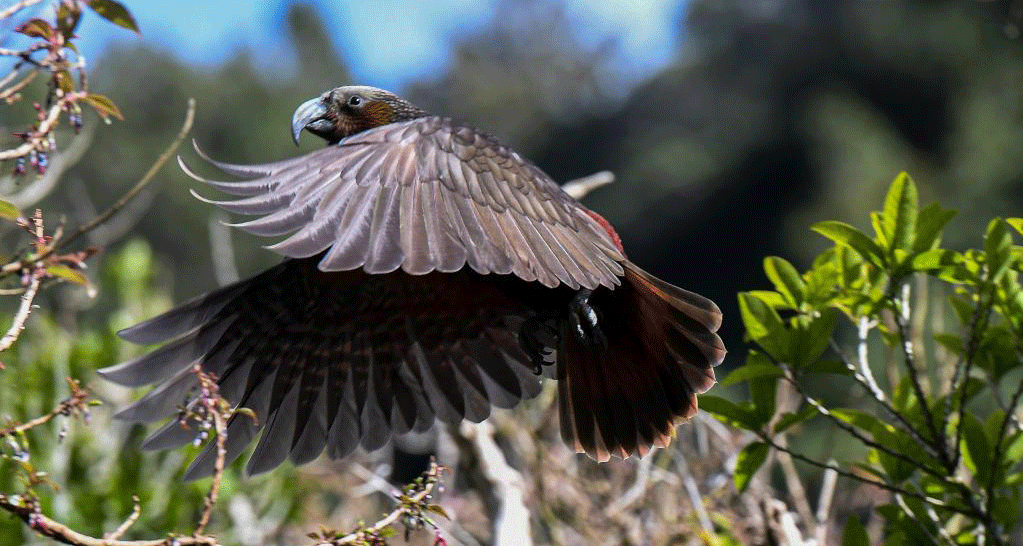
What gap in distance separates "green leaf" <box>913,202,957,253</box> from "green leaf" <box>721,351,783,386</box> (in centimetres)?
38

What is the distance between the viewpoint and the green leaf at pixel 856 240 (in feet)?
8.07

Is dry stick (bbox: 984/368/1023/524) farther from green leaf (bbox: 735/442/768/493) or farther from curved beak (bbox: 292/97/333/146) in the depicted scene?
curved beak (bbox: 292/97/333/146)

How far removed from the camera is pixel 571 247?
2469 mm

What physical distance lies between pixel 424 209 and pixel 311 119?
3.63ft

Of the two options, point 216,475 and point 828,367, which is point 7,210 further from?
point 828,367

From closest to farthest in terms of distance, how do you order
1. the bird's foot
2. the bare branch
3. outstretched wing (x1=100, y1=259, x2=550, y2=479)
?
outstretched wing (x1=100, y1=259, x2=550, y2=479) < the bird's foot < the bare branch

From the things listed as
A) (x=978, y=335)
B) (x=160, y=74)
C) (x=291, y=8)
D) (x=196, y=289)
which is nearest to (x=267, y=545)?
(x=978, y=335)

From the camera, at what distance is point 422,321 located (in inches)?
124

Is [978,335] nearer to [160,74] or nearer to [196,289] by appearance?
[196,289]

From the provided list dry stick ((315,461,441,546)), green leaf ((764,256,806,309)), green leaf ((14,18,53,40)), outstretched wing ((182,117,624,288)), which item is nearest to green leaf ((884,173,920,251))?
green leaf ((764,256,806,309))

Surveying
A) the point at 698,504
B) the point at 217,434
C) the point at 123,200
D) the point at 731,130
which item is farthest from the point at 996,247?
the point at 731,130

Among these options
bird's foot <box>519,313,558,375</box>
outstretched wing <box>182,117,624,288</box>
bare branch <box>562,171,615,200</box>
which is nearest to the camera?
outstretched wing <box>182,117,624,288</box>

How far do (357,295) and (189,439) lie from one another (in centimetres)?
57

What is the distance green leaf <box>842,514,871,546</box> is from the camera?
2.50m
